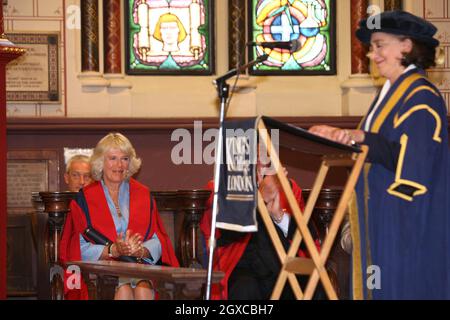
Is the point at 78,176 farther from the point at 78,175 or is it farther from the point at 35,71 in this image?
the point at 35,71

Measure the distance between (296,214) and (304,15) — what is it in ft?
17.3

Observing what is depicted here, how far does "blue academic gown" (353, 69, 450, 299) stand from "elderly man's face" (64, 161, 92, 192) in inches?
135

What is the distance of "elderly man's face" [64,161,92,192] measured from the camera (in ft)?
23.9

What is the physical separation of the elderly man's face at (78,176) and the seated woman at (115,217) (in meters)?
1.32

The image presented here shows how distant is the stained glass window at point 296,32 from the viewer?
9.06m

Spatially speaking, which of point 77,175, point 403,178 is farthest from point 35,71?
point 403,178

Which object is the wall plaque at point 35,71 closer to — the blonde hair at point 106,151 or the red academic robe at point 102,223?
the blonde hair at point 106,151

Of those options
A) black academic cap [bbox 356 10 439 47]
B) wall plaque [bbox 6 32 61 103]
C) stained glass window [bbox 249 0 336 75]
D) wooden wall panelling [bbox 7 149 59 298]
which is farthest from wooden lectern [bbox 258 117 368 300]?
stained glass window [bbox 249 0 336 75]

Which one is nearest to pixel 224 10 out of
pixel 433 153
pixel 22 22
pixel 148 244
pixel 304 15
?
pixel 304 15

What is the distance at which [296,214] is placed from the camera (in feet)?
13.7

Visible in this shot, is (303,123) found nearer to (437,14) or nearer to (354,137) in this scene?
(437,14)

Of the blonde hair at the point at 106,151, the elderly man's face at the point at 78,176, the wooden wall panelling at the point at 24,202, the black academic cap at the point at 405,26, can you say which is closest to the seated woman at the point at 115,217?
the blonde hair at the point at 106,151

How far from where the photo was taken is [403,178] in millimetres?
4117

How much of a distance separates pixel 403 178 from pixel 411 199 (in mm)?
100
